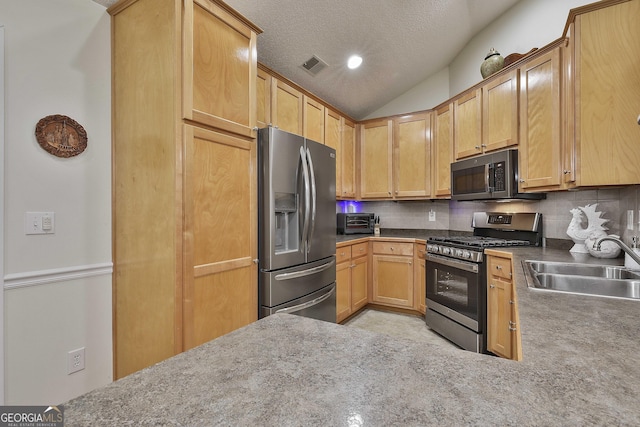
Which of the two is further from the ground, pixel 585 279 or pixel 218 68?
pixel 218 68

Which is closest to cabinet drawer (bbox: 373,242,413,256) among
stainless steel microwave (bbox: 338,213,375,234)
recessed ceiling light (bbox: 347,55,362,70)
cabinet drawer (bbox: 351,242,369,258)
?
cabinet drawer (bbox: 351,242,369,258)

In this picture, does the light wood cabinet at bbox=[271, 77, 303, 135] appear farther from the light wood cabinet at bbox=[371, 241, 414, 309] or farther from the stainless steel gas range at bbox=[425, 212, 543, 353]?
the stainless steel gas range at bbox=[425, 212, 543, 353]

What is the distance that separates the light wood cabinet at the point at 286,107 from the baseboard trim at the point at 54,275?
167 cm

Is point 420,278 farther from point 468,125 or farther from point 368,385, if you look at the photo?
point 368,385

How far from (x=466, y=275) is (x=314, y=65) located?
2.41 m

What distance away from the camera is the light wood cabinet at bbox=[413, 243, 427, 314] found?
335 cm

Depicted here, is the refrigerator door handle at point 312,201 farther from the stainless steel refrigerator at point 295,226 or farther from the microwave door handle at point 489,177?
the microwave door handle at point 489,177

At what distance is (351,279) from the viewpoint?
131 inches

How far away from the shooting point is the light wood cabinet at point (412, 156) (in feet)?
12.1

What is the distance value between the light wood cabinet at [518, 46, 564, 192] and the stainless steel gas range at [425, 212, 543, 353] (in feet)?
1.63

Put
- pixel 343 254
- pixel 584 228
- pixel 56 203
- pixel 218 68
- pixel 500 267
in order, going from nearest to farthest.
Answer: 1. pixel 56 203
2. pixel 218 68
3. pixel 584 228
4. pixel 500 267
5. pixel 343 254

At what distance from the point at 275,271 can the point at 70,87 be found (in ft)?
5.39

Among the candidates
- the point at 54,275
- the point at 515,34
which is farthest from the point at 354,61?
the point at 54,275

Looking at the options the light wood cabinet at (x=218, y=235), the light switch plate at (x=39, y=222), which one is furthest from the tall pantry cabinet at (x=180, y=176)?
the light switch plate at (x=39, y=222)
